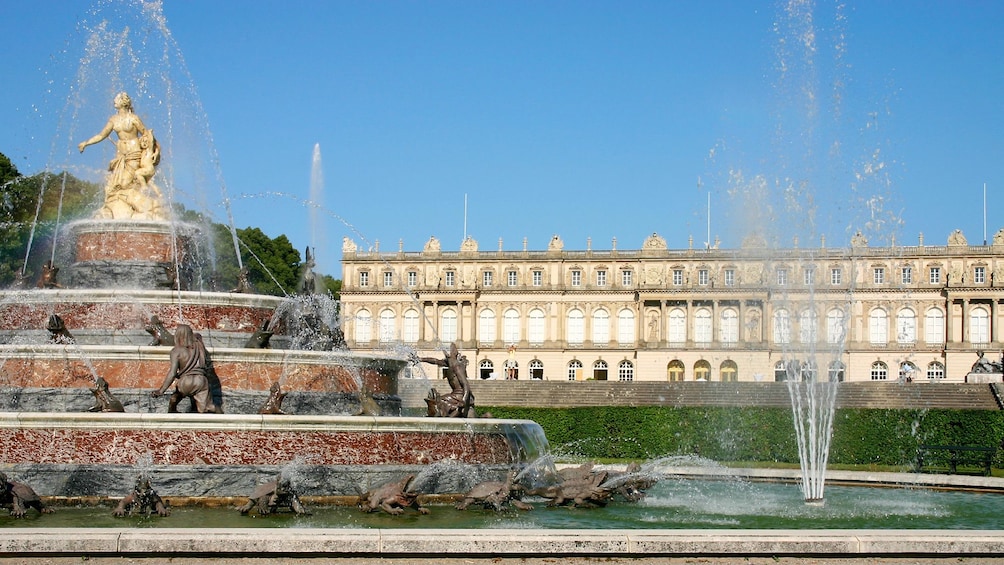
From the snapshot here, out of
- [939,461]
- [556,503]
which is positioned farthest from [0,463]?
[939,461]

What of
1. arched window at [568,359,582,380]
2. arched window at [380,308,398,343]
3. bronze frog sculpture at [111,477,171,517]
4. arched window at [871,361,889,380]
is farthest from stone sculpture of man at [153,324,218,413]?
arched window at [568,359,582,380]

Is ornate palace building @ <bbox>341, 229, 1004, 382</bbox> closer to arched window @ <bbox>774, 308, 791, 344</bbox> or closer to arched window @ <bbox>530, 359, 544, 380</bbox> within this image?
arched window @ <bbox>530, 359, 544, 380</bbox>

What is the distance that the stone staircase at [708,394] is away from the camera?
45.6m

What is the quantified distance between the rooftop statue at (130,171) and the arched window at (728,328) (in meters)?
70.3

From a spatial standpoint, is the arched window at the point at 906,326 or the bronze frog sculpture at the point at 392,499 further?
the arched window at the point at 906,326

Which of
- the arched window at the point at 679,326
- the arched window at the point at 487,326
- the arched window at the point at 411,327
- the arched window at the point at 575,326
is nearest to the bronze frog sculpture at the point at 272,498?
the arched window at the point at 679,326

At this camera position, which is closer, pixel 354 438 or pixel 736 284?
pixel 354 438

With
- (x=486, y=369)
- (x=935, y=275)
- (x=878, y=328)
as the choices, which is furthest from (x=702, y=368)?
(x=935, y=275)

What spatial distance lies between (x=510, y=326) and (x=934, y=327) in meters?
29.3

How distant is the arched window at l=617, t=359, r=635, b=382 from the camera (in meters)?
87.5

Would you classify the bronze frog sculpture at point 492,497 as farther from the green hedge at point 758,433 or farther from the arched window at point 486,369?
→ the arched window at point 486,369

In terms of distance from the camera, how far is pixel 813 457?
58.5 feet

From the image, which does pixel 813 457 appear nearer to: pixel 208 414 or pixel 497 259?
pixel 208 414

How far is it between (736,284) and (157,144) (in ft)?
236
